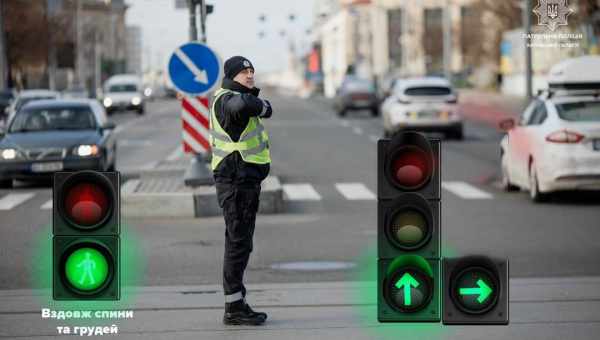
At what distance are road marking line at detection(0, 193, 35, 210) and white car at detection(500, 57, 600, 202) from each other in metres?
6.97

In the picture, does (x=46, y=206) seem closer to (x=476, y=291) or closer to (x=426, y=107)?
(x=476, y=291)

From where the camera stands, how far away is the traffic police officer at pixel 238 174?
9.43 meters

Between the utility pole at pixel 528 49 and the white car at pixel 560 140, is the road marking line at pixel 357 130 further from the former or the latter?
the white car at pixel 560 140

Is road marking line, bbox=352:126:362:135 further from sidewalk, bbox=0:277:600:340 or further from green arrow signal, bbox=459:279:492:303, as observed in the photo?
green arrow signal, bbox=459:279:492:303

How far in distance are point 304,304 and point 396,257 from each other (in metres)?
3.18

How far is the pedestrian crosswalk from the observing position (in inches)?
823

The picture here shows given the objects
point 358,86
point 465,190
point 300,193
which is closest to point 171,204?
point 300,193

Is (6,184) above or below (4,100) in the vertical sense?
below

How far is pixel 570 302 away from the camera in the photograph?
34.9 feet

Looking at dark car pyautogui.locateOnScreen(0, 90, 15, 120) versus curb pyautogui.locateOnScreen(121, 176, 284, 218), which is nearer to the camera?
curb pyautogui.locateOnScreen(121, 176, 284, 218)

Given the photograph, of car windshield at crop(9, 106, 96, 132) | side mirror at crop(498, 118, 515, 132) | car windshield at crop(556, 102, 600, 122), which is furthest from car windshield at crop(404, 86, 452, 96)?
car windshield at crop(556, 102, 600, 122)

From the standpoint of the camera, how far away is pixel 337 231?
16500 mm

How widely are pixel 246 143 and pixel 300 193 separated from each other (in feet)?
41.1

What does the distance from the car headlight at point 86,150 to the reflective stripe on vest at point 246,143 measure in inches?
563
